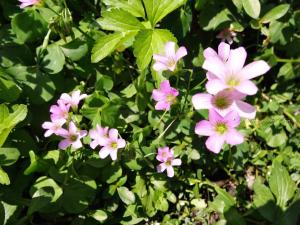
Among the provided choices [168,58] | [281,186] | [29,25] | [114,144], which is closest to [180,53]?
[168,58]

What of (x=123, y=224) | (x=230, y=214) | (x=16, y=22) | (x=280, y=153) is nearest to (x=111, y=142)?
(x=123, y=224)

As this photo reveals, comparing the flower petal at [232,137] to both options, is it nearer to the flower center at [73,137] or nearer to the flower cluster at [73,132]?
the flower cluster at [73,132]

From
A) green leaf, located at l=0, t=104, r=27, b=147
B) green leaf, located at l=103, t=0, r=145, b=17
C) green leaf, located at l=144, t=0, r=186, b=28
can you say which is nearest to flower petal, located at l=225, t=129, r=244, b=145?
green leaf, located at l=144, t=0, r=186, b=28

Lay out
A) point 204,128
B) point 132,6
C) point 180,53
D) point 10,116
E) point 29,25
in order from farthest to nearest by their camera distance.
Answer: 1. point 29,25
2. point 132,6
3. point 10,116
4. point 180,53
5. point 204,128

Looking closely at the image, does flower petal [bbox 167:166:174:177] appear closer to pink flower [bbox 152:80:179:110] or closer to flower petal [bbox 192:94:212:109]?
pink flower [bbox 152:80:179:110]

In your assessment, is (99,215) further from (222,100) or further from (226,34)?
(226,34)

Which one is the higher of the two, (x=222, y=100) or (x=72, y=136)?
(x=222, y=100)

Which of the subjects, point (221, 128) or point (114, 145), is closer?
point (221, 128)

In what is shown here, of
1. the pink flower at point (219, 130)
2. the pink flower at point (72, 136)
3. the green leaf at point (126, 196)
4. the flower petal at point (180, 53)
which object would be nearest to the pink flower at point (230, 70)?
the pink flower at point (219, 130)
